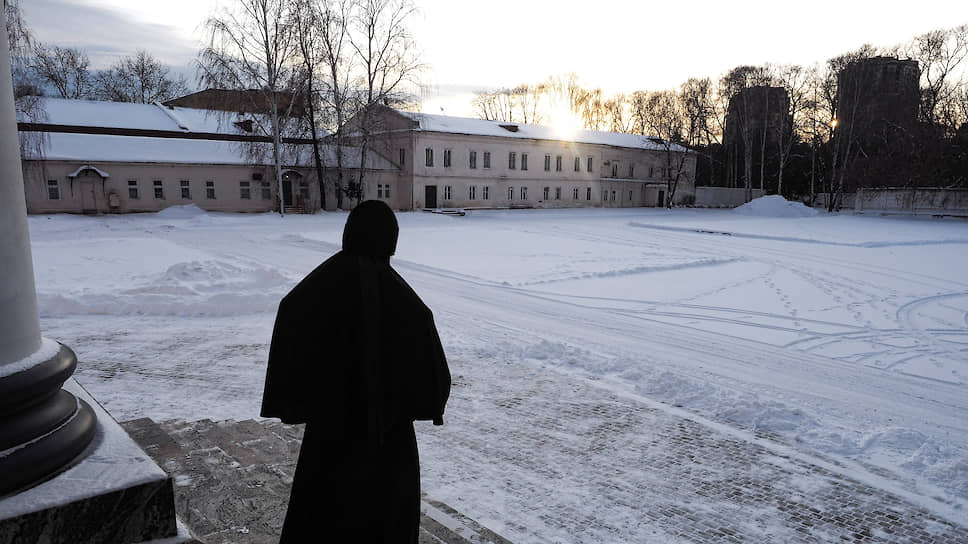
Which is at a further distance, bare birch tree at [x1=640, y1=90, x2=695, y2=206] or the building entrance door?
bare birch tree at [x1=640, y1=90, x2=695, y2=206]

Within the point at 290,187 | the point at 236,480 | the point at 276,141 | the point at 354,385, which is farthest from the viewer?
the point at 290,187

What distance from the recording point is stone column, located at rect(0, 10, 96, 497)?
203 centimetres

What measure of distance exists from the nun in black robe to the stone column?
76cm

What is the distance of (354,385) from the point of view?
2314 mm

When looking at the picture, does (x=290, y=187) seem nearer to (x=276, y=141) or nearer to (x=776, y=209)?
(x=276, y=141)

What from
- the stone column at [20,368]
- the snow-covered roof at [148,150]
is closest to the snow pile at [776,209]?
the snow-covered roof at [148,150]

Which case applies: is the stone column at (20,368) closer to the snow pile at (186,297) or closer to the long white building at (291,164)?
the snow pile at (186,297)

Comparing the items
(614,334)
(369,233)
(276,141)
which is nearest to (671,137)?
(276,141)

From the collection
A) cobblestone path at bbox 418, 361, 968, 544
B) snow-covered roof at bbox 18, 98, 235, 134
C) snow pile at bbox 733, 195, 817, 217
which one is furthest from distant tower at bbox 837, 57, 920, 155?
cobblestone path at bbox 418, 361, 968, 544

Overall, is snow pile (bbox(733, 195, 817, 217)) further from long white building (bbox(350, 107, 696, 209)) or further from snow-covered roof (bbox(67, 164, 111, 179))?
snow-covered roof (bbox(67, 164, 111, 179))

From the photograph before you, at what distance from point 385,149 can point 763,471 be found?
42.8m

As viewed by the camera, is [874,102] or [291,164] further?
[874,102]

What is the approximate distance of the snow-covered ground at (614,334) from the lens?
5406mm

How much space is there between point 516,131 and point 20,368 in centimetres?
5038
